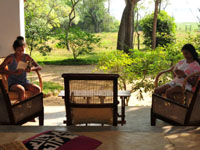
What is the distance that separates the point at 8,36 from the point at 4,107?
7.31 ft

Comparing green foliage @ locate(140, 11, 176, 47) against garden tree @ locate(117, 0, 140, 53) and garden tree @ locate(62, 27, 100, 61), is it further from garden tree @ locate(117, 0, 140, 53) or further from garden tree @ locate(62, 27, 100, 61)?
garden tree @ locate(62, 27, 100, 61)

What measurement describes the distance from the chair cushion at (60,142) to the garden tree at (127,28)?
7241 mm

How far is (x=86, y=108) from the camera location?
2.56 m

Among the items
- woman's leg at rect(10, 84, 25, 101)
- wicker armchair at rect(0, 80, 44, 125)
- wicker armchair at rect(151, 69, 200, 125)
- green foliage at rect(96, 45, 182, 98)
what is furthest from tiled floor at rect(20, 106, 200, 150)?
green foliage at rect(96, 45, 182, 98)

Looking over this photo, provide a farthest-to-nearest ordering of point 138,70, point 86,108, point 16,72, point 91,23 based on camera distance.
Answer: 1. point 91,23
2. point 138,70
3. point 16,72
4. point 86,108

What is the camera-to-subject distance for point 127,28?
9.10m

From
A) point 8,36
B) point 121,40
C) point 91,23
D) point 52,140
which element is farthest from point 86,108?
point 91,23

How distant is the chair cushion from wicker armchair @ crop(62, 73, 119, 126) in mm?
795

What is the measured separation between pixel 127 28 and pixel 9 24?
16.6 feet

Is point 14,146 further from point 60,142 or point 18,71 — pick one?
point 18,71

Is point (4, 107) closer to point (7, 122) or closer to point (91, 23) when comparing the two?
point (7, 122)

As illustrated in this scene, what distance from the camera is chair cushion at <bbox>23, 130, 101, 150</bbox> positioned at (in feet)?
5.14

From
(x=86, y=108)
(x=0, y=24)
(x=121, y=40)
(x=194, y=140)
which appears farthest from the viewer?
(x=121, y=40)

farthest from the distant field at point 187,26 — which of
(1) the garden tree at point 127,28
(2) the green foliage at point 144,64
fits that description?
(2) the green foliage at point 144,64
